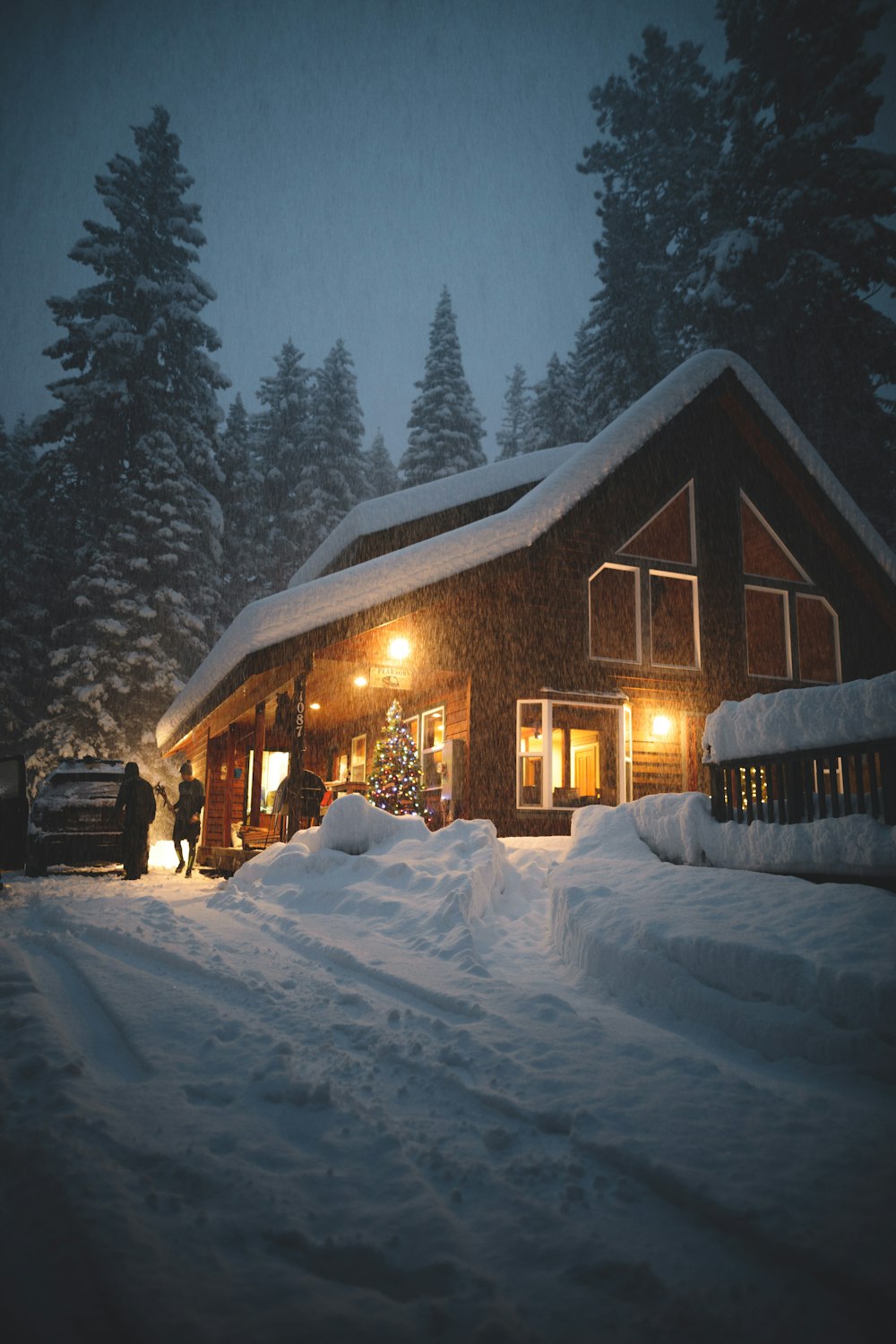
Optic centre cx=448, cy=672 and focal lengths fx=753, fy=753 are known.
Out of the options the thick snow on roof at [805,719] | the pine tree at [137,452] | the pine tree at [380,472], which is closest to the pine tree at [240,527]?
the pine tree at [137,452]

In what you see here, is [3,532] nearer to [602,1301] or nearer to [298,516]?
[298,516]

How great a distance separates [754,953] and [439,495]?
14.6 meters

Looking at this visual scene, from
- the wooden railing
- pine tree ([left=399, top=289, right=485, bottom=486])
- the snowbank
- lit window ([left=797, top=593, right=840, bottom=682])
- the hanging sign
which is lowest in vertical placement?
the snowbank

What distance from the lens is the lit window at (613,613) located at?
1517 cm

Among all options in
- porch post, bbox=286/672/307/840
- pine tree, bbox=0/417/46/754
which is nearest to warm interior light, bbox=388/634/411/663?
porch post, bbox=286/672/307/840

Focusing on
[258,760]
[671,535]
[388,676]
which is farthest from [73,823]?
[671,535]

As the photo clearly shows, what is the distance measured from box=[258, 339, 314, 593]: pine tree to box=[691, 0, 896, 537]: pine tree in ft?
69.1

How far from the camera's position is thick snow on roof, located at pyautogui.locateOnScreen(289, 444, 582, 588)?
16719 mm

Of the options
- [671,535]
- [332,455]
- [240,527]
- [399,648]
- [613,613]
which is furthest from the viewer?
[332,455]

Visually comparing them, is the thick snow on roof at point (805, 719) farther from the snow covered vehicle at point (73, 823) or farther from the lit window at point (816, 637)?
the lit window at point (816, 637)

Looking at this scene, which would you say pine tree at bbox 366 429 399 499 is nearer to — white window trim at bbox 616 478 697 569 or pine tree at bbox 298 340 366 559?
pine tree at bbox 298 340 366 559

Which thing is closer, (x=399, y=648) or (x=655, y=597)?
(x=399, y=648)

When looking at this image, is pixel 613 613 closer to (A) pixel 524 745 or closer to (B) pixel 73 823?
(A) pixel 524 745

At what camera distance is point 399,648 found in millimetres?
12539
